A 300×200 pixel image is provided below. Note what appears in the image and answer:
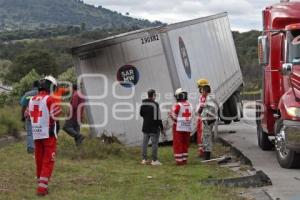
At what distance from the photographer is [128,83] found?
15273 millimetres

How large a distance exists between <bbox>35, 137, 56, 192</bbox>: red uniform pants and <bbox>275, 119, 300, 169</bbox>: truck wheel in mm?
4448

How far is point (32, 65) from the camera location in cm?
5700

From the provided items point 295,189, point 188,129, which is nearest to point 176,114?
point 188,129

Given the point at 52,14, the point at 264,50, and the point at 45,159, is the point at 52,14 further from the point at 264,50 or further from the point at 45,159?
the point at 45,159

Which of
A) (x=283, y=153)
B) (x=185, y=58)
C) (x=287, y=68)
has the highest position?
(x=185, y=58)

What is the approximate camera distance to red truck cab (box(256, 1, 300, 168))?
10672mm

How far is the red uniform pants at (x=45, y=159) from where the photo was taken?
8.74 meters

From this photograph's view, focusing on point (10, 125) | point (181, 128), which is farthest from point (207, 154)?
point (10, 125)

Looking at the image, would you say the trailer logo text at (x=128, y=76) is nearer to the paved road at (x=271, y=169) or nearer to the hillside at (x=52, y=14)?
the paved road at (x=271, y=169)

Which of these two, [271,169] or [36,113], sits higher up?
[36,113]

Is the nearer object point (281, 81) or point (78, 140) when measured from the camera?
point (281, 81)

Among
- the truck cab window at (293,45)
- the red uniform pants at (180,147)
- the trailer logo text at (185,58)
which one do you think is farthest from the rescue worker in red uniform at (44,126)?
the trailer logo text at (185,58)

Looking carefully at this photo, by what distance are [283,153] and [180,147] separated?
7.31ft

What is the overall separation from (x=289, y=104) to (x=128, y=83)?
18.0ft
